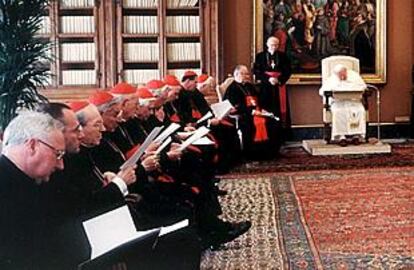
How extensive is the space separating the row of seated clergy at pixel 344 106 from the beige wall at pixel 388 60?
93cm

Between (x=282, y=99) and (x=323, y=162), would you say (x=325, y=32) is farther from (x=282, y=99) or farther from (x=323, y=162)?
(x=323, y=162)

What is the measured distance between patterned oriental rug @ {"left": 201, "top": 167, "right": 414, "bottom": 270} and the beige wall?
2744mm

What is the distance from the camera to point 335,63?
1011 cm

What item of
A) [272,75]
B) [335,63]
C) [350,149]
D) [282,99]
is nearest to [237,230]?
[350,149]

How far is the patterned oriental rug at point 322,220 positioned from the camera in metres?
4.62

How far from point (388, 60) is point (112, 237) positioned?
348 inches

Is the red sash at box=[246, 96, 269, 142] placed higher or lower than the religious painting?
lower

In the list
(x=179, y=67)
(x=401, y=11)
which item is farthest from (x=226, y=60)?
(x=401, y=11)

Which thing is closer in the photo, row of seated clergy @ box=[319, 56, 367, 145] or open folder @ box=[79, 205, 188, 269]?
open folder @ box=[79, 205, 188, 269]

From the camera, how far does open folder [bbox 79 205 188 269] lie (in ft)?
8.40

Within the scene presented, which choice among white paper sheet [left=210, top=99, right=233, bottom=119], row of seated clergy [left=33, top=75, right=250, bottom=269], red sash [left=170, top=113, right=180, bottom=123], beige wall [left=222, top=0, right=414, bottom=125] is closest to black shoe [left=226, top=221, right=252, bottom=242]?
row of seated clergy [left=33, top=75, right=250, bottom=269]

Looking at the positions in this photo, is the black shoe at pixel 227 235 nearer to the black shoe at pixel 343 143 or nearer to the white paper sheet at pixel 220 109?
the white paper sheet at pixel 220 109

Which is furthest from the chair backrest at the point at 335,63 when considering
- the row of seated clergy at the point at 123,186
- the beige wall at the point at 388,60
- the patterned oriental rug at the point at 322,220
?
the row of seated clergy at the point at 123,186

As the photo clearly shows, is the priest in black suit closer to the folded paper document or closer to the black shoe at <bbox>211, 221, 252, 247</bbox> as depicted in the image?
the black shoe at <bbox>211, 221, 252, 247</bbox>
